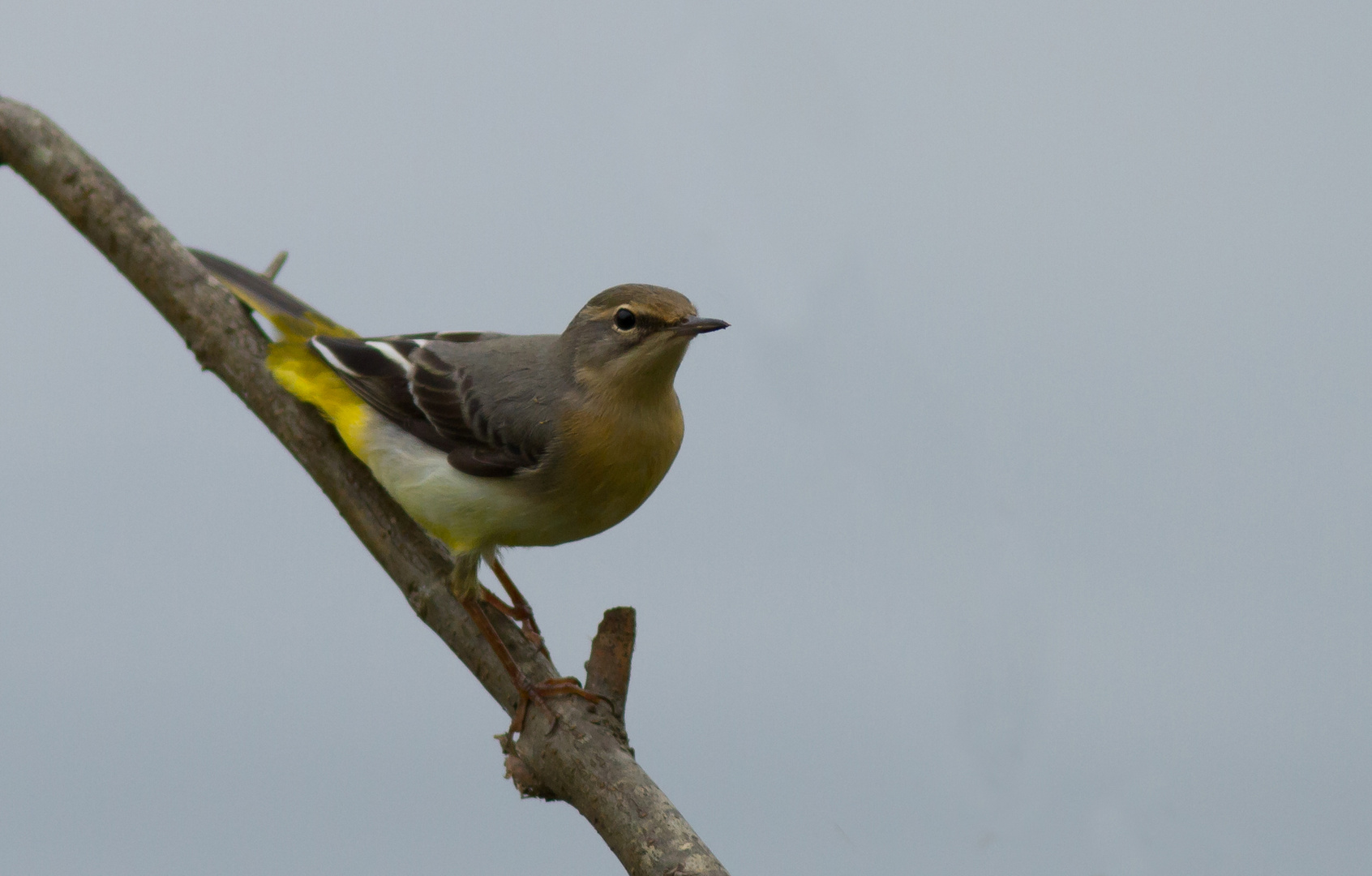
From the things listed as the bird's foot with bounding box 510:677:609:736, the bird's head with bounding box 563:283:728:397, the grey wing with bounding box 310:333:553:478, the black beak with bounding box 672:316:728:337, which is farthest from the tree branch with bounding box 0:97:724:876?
the black beak with bounding box 672:316:728:337

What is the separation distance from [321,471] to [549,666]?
161 centimetres

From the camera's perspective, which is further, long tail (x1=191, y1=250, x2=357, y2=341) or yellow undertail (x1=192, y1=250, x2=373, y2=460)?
long tail (x1=191, y1=250, x2=357, y2=341)

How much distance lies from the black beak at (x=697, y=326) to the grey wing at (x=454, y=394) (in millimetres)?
761

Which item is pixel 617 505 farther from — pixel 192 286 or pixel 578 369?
pixel 192 286

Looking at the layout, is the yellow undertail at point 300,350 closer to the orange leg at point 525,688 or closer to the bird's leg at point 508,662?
the bird's leg at point 508,662

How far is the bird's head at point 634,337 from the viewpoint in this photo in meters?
5.32

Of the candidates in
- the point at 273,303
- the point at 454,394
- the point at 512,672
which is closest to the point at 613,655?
the point at 512,672

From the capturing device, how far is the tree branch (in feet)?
17.7

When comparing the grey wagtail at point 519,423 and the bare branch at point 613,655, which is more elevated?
the grey wagtail at point 519,423

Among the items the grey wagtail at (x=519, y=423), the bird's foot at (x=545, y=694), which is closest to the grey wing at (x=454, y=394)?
the grey wagtail at (x=519, y=423)

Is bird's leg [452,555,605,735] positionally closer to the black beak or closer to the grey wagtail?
the grey wagtail

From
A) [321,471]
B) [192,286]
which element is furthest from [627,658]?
[192,286]

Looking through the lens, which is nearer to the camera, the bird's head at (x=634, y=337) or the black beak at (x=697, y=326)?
the black beak at (x=697, y=326)

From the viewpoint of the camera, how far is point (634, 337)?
5449 mm
